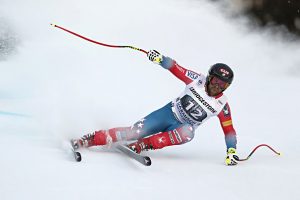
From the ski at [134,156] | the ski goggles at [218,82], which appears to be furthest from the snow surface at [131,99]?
the ski goggles at [218,82]

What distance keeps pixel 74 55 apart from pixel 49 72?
1065mm

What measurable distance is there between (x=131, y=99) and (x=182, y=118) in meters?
1.83

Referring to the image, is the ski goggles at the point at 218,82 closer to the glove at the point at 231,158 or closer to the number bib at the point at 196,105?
the number bib at the point at 196,105

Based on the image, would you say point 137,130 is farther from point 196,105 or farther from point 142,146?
point 196,105

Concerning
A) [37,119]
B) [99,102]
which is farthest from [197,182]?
[99,102]

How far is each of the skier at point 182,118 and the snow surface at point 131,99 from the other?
0.12 meters

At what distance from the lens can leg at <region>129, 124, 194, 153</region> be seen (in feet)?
11.1

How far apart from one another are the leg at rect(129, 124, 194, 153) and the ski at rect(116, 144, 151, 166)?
0.28 ft

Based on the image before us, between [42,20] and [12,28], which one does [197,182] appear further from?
[42,20]

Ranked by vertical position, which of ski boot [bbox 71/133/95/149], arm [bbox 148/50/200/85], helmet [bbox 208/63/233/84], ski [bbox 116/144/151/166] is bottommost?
ski [bbox 116/144/151/166]

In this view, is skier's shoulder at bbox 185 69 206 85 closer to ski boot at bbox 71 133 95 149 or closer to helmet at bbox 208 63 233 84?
helmet at bbox 208 63 233 84

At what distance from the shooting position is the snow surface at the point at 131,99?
2.88m

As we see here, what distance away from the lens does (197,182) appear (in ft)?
10.0

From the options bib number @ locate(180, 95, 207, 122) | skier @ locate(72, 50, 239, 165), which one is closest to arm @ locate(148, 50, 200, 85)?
skier @ locate(72, 50, 239, 165)
